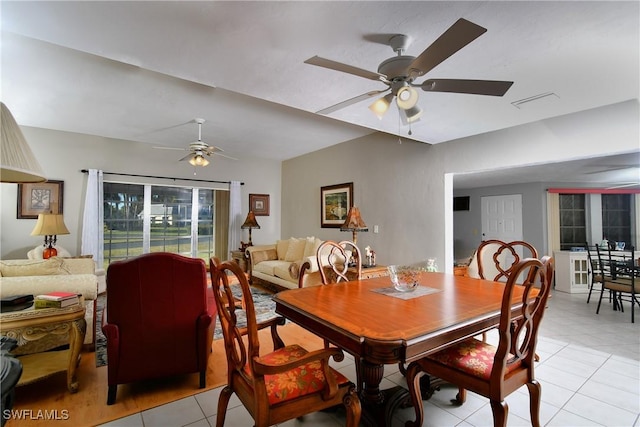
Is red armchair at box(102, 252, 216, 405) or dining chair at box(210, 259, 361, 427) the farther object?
red armchair at box(102, 252, 216, 405)

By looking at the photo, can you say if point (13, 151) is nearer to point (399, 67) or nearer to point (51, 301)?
point (51, 301)

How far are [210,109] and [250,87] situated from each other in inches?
66.3

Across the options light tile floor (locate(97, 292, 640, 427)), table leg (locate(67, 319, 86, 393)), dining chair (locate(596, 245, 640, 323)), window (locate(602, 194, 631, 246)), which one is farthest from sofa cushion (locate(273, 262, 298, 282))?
window (locate(602, 194, 631, 246))

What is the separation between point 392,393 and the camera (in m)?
1.96

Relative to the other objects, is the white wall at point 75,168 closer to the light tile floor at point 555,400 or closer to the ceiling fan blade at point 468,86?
the light tile floor at point 555,400

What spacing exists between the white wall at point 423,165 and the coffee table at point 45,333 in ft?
12.4

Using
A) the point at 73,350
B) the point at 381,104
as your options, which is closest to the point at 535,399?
the point at 381,104

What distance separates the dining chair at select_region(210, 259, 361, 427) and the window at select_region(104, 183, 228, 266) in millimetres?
5209

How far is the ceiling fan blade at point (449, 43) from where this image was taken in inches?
51.3

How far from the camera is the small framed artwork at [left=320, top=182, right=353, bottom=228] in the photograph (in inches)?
212

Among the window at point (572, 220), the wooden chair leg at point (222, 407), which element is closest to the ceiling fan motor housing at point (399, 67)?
the wooden chair leg at point (222, 407)

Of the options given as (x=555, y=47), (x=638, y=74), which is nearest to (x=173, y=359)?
(x=555, y=47)

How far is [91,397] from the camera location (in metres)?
2.09

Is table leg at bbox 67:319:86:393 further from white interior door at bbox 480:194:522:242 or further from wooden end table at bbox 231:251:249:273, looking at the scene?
white interior door at bbox 480:194:522:242
